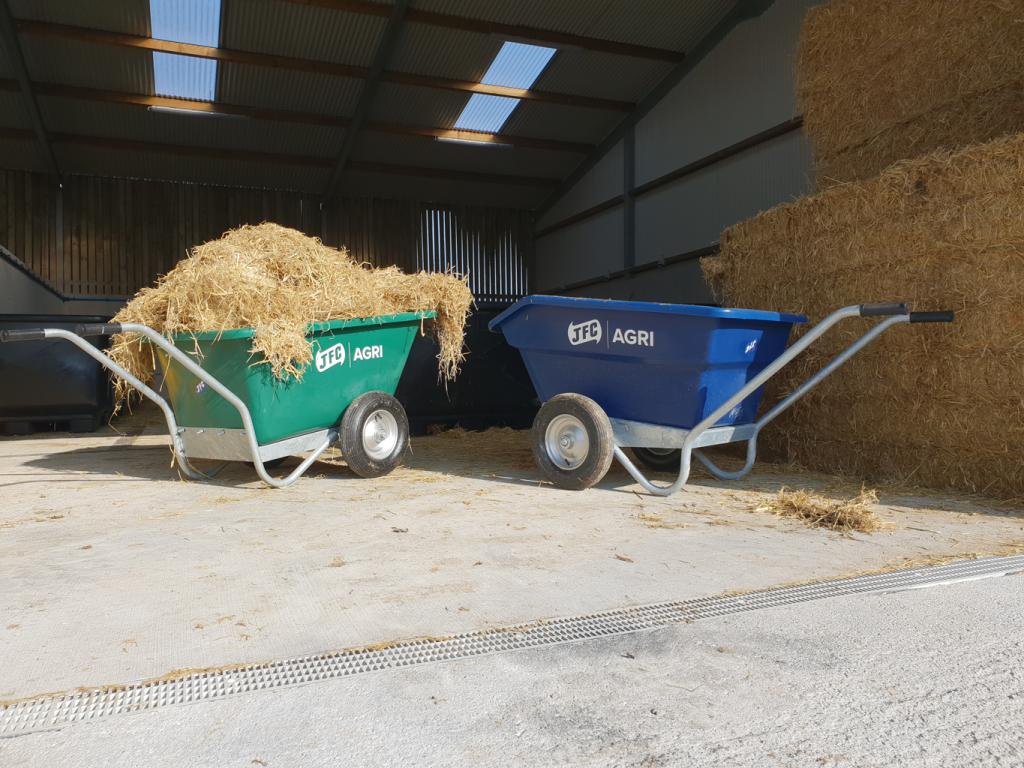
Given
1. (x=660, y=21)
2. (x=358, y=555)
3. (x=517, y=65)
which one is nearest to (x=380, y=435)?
(x=358, y=555)

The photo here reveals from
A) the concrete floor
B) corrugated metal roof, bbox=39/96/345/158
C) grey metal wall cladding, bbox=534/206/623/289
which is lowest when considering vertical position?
the concrete floor

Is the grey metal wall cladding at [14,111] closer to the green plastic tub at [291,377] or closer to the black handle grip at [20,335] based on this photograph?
the green plastic tub at [291,377]

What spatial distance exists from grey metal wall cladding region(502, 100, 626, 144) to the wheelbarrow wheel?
9.50 meters

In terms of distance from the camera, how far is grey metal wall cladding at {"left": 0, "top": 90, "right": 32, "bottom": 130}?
11055 millimetres

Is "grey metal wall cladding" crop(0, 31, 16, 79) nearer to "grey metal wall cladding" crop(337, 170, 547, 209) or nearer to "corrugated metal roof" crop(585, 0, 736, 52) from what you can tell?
"grey metal wall cladding" crop(337, 170, 547, 209)

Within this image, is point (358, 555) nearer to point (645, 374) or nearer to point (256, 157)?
point (645, 374)

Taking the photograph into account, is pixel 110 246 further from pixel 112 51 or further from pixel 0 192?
pixel 112 51

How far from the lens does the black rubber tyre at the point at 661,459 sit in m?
4.43

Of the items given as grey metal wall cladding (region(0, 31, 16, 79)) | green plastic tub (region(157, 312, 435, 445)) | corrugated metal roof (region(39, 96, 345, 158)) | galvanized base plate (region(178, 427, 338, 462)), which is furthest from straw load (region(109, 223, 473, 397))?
corrugated metal roof (region(39, 96, 345, 158))

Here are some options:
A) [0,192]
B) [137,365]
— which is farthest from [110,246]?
[137,365]

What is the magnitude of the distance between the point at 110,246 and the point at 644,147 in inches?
414

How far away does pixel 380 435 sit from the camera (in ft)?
14.3

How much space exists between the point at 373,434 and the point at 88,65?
9752mm

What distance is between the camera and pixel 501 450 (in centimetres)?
564
